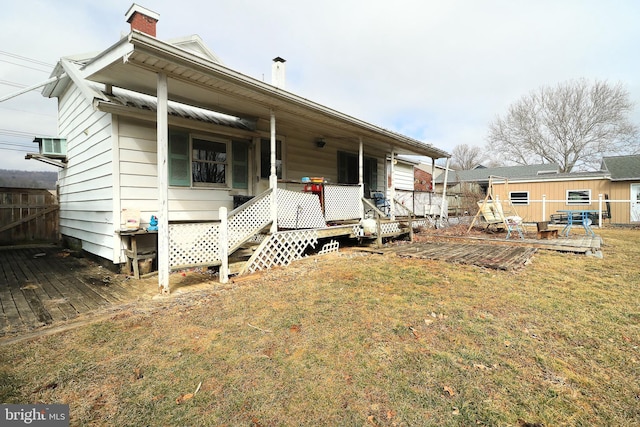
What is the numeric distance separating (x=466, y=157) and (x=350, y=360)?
5467cm

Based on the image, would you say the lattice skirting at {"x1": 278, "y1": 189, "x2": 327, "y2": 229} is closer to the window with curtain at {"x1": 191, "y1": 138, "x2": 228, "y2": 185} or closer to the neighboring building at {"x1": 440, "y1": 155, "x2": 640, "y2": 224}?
the window with curtain at {"x1": 191, "y1": 138, "x2": 228, "y2": 185}

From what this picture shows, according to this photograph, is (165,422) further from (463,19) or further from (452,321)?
(463,19)

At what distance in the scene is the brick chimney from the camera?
20.8 feet

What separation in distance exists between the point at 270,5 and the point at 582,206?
20.8 meters

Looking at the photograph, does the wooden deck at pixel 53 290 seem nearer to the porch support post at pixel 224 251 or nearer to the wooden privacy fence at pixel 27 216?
the porch support post at pixel 224 251

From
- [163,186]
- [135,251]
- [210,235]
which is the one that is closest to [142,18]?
[163,186]

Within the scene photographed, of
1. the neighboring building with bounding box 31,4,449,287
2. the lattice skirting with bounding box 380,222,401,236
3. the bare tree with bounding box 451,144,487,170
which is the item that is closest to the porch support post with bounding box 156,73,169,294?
the neighboring building with bounding box 31,4,449,287

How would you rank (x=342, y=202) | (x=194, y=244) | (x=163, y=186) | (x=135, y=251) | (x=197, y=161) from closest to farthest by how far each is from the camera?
(x=163, y=186), (x=194, y=244), (x=135, y=251), (x=197, y=161), (x=342, y=202)

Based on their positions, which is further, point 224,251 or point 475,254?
point 475,254

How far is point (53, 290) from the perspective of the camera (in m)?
4.59

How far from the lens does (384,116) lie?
36.9 meters

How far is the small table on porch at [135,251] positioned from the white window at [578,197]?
74.4ft

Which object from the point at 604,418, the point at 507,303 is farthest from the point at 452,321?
the point at 604,418

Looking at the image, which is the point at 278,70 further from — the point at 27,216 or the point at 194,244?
the point at 27,216
